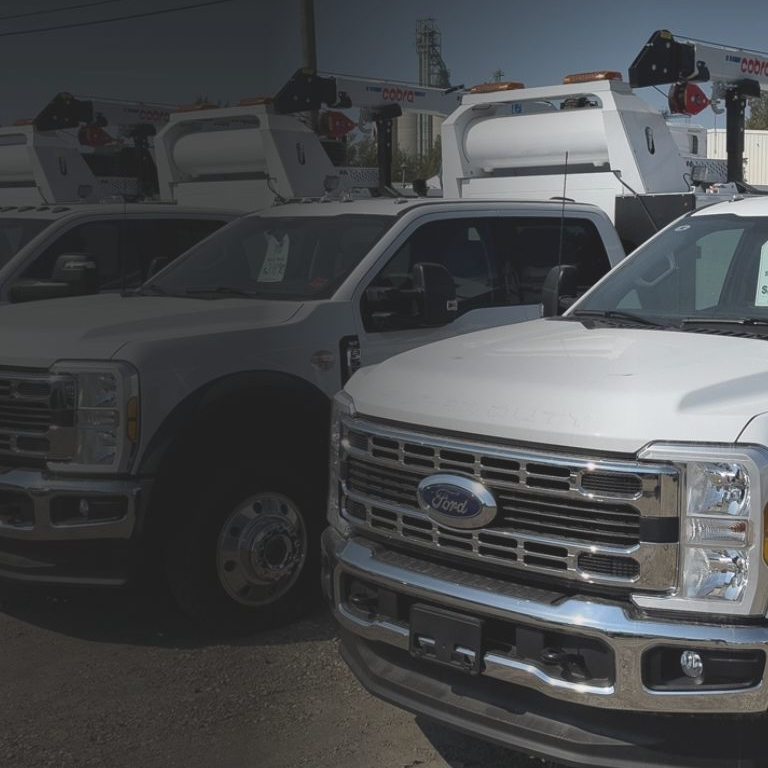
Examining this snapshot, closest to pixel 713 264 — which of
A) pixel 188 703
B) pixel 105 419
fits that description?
pixel 105 419

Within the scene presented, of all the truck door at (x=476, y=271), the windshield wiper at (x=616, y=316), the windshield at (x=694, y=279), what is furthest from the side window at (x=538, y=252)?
the windshield wiper at (x=616, y=316)

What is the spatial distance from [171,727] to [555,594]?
1.80m

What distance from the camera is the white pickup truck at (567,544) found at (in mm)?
2904

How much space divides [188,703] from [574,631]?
199cm

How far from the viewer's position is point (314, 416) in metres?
5.30

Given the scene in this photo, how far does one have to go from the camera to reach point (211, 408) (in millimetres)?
4941

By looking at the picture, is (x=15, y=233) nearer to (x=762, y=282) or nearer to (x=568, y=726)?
(x=762, y=282)

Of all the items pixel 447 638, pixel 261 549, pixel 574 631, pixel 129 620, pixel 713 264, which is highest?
pixel 713 264

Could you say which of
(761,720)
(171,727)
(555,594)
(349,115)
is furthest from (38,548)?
(349,115)

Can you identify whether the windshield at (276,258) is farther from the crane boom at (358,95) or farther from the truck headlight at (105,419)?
the crane boom at (358,95)

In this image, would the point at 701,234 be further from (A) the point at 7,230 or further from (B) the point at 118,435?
(A) the point at 7,230

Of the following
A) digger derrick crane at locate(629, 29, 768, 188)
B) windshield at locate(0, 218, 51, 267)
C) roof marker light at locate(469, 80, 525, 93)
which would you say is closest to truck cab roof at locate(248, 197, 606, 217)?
windshield at locate(0, 218, 51, 267)

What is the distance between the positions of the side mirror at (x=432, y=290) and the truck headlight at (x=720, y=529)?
9.24 feet

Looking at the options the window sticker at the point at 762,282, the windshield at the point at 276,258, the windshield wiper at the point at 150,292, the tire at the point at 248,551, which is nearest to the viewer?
the window sticker at the point at 762,282
